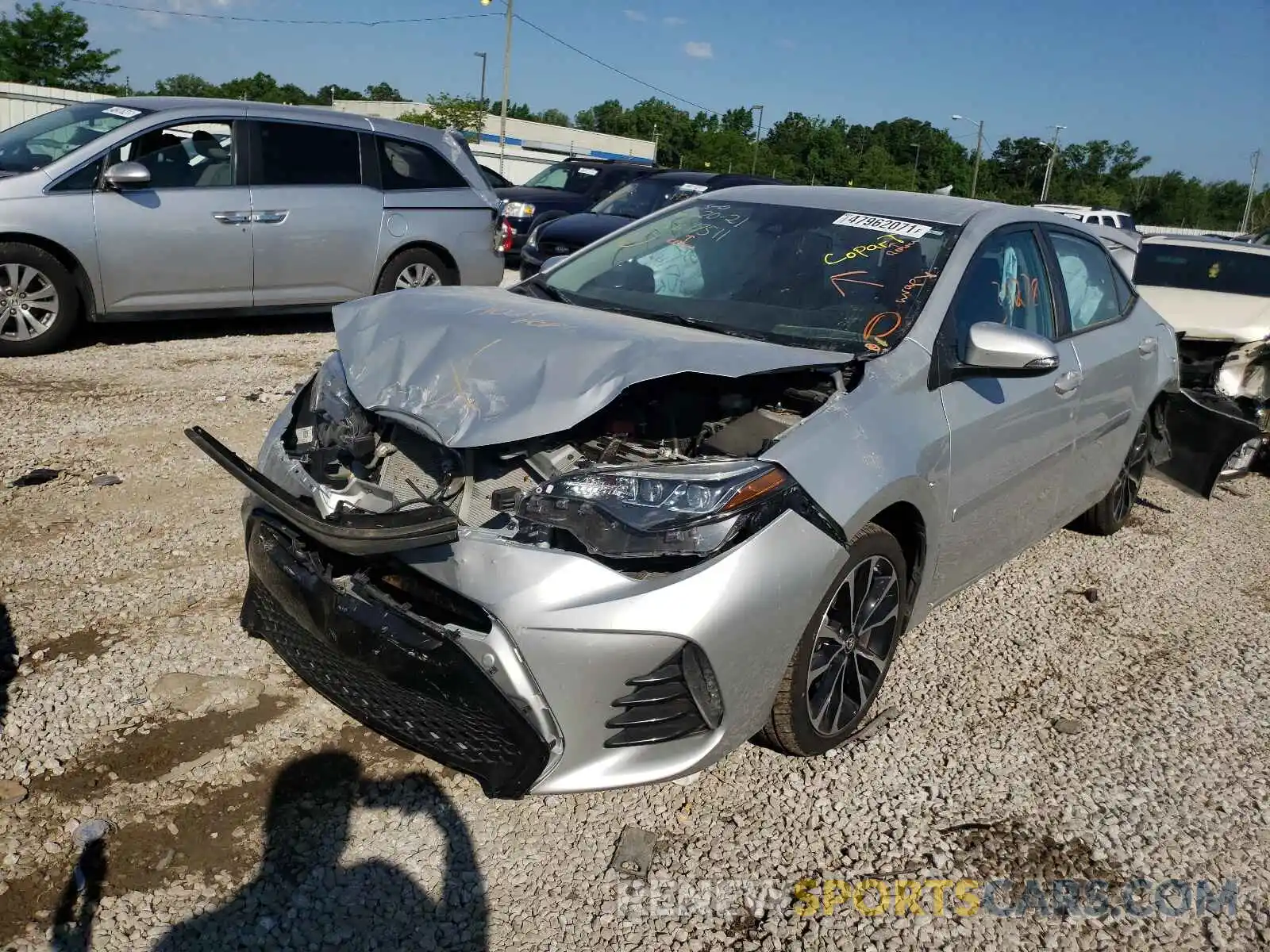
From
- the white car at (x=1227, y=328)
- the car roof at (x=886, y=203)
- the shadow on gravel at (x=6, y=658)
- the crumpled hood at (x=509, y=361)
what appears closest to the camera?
the crumpled hood at (x=509, y=361)

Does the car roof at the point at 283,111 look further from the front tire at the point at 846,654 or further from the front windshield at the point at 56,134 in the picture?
the front tire at the point at 846,654

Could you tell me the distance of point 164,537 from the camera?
14.8 feet

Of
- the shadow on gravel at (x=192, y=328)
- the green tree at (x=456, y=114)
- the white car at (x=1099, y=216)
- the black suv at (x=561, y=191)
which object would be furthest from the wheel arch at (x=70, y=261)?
the green tree at (x=456, y=114)

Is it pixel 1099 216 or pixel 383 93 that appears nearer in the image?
pixel 1099 216

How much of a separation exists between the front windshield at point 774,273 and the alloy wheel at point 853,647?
0.78 meters

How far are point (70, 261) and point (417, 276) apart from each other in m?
2.79

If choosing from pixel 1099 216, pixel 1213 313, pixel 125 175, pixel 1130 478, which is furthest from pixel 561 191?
pixel 1099 216

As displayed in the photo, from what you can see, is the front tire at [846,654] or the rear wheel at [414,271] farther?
the rear wheel at [414,271]

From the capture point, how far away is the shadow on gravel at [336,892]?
95.5 inches

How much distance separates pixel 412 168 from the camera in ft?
29.8

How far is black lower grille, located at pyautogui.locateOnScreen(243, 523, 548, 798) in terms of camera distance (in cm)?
259

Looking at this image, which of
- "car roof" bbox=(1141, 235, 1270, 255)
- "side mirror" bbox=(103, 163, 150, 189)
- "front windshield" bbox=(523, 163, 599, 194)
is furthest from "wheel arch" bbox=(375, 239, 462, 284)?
"front windshield" bbox=(523, 163, 599, 194)

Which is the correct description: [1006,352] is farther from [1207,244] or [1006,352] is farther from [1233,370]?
[1207,244]

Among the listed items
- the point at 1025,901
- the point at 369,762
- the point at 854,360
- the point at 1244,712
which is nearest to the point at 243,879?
the point at 369,762
